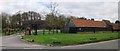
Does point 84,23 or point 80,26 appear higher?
point 84,23

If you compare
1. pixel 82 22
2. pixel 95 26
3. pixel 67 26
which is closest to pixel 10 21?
pixel 67 26

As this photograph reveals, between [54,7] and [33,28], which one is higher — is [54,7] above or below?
above

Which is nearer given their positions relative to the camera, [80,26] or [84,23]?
[80,26]

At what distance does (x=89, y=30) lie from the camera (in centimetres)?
7325

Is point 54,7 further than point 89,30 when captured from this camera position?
No

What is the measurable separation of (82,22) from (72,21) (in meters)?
4.41

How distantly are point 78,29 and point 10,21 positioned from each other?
68.8ft

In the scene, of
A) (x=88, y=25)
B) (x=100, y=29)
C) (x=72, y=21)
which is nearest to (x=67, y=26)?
(x=72, y=21)

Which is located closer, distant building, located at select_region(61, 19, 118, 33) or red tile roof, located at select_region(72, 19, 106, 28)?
distant building, located at select_region(61, 19, 118, 33)

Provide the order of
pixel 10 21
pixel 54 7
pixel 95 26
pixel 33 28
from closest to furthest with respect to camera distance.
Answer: pixel 54 7 → pixel 33 28 → pixel 10 21 → pixel 95 26

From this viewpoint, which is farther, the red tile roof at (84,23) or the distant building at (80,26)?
the red tile roof at (84,23)

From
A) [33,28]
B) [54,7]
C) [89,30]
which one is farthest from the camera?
[89,30]

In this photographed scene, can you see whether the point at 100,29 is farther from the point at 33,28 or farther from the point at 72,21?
the point at 33,28

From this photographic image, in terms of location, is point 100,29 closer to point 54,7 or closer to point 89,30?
point 89,30
